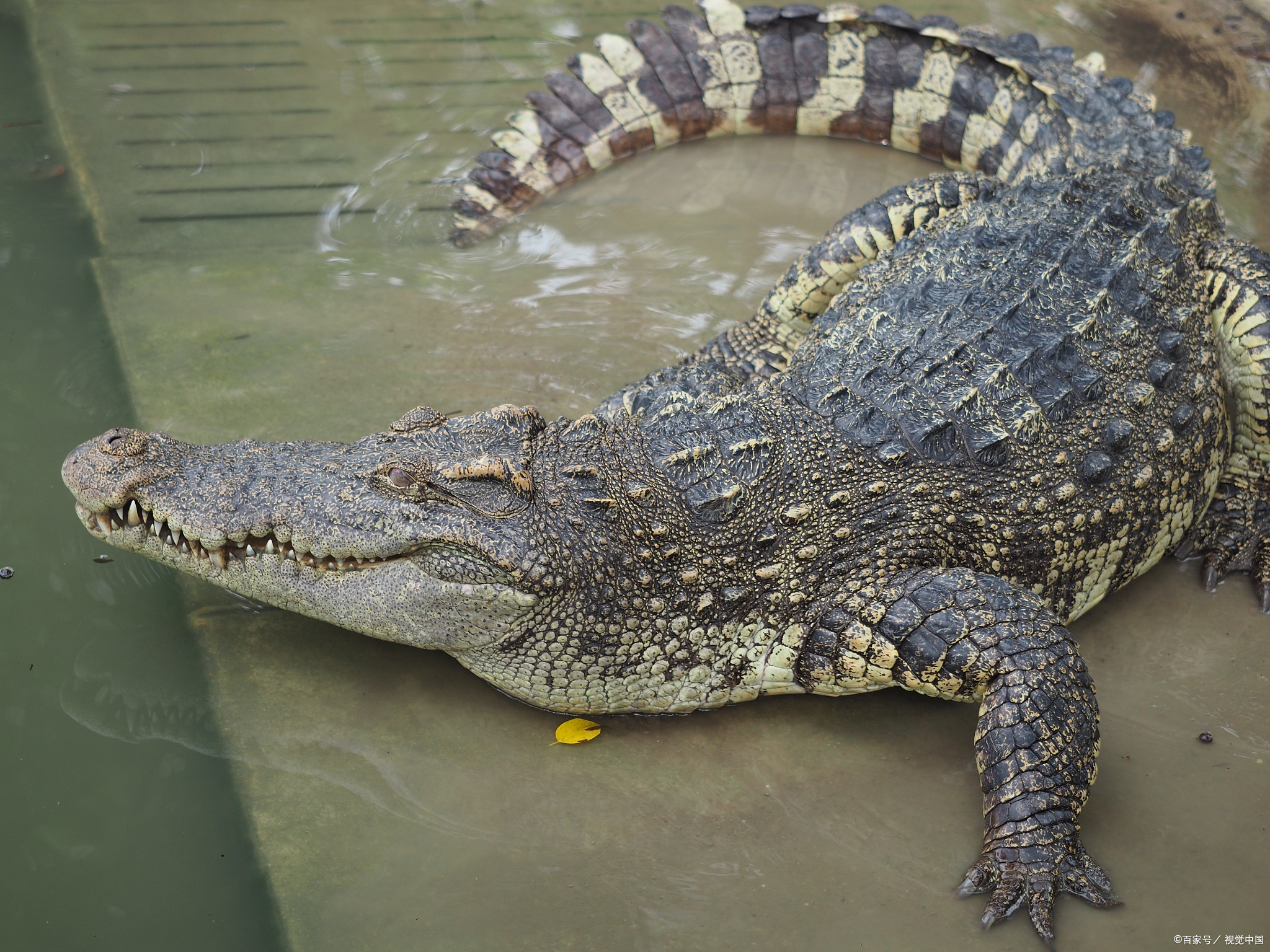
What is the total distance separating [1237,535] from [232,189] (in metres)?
4.81

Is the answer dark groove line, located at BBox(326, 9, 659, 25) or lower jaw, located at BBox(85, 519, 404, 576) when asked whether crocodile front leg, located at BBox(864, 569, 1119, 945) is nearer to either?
lower jaw, located at BBox(85, 519, 404, 576)

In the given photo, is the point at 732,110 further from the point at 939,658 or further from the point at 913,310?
the point at 939,658

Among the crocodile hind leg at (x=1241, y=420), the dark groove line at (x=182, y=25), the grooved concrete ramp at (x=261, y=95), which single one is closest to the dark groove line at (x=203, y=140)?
the grooved concrete ramp at (x=261, y=95)

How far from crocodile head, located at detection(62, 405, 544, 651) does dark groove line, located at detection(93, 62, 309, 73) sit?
376cm

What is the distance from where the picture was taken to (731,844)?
3051 mm

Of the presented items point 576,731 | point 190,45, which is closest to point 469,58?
point 190,45

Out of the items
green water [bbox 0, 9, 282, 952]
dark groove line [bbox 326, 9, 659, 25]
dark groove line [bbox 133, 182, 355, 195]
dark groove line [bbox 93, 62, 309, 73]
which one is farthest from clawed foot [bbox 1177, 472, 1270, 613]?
dark groove line [bbox 93, 62, 309, 73]

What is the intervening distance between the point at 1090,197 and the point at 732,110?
2331mm

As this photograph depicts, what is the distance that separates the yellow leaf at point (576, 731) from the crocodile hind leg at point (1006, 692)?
691 millimetres

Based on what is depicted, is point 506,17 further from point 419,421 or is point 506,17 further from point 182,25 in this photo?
point 419,421

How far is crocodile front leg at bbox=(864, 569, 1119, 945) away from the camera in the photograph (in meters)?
2.93

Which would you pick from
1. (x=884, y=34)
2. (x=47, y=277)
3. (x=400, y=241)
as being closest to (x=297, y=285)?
(x=400, y=241)

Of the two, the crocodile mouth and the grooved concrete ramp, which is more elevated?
the grooved concrete ramp

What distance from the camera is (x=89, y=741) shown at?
10.1 feet
